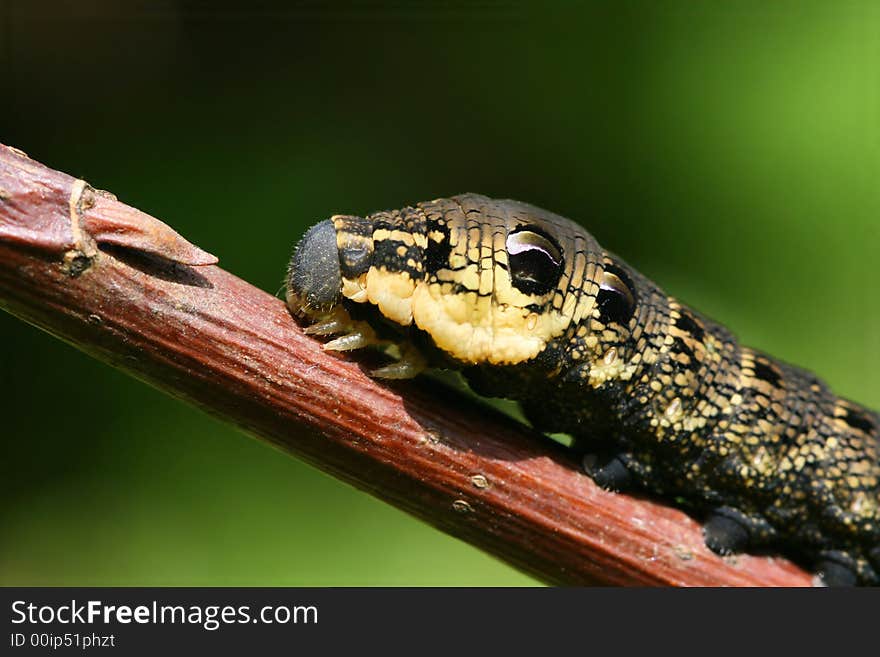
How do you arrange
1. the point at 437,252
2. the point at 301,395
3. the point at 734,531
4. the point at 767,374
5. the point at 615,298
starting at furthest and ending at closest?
the point at 767,374
the point at 734,531
the point at 615,298
the point at 437,252
the point at 301,395

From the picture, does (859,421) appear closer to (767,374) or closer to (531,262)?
(767,374)

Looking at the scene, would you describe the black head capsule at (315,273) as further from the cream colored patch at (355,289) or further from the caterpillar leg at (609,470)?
the caterpillar leg at (609,470)

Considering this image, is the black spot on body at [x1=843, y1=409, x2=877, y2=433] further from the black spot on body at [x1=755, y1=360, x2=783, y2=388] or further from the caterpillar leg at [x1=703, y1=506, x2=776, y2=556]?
the caterpillar leg at [x1=703, y1=506, x2=776, y2=556]

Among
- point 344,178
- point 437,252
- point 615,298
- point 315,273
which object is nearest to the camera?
point 315,273

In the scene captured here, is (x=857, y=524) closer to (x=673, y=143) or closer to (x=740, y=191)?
(x=740, y=191)

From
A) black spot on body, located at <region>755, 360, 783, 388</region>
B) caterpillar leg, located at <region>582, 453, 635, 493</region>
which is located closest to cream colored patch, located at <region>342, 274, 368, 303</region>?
caterpillar leg, located at <region>582, 453, 635, 493</region>

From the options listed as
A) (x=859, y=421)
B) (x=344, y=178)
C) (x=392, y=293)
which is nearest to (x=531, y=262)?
(x=392, y=293)

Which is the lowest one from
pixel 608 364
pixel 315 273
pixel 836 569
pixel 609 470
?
pixel 836 569

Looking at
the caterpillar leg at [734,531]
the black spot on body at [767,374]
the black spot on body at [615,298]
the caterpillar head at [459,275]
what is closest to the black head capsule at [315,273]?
the caterpillar head at [459,275]
